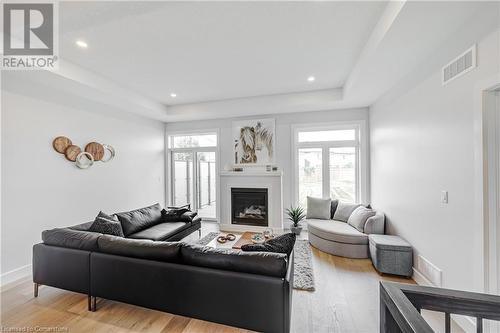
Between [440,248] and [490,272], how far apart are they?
0.62 m

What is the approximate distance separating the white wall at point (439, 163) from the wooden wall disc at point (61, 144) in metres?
5.29

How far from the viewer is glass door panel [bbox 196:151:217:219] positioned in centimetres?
582

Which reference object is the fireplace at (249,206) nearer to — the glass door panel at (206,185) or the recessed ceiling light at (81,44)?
the glass door panel at (206,185)

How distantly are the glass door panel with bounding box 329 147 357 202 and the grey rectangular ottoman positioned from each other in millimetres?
1790

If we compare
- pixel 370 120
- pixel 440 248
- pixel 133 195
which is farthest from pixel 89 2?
pixel 370 120

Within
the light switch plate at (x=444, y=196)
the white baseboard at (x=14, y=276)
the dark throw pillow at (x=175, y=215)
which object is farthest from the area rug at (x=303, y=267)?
the white baseboard at (x=14, y=276)

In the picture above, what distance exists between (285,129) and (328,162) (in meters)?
1.27

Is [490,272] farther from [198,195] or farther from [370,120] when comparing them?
[198,195]

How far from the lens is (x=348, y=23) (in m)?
2.26

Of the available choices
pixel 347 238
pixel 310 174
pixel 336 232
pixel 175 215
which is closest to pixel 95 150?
pixel 175 215

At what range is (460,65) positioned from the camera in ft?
6.42

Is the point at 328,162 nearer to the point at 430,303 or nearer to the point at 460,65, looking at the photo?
the point at 460,65

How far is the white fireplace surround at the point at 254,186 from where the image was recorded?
485cm

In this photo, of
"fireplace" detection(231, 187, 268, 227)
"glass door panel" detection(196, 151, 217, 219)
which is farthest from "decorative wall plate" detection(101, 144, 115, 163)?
"fireplace" detection(231, 187, 268, 227)
